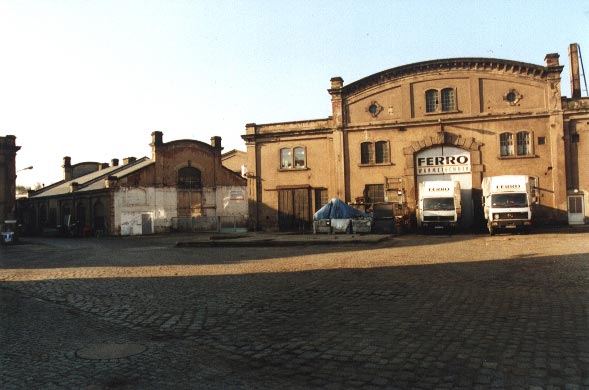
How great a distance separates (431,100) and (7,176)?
100 ft

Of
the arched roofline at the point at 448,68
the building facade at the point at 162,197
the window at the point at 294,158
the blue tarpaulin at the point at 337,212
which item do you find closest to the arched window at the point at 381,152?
the arched roofline at the point at 448,68

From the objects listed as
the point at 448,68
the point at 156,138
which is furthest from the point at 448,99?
the point at 156,138

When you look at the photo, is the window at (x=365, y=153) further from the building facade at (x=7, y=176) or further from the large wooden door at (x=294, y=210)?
the building facade at (x=7, y=176)

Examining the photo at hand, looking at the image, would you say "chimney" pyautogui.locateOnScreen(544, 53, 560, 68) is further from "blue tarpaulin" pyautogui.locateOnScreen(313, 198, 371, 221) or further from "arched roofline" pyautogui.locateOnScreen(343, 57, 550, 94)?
"blue tarpaulin" pyautogui.locateOnScreen(313, 198, 371, 221)

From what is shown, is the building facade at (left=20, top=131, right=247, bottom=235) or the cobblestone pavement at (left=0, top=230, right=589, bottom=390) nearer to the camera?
the cobblestone pavement at (left=0, top=230, right=589, bottom=390)

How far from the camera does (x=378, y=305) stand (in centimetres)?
796

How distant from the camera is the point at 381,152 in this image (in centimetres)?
3462

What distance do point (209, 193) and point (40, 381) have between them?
39.1m

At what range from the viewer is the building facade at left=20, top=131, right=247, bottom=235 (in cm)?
3906

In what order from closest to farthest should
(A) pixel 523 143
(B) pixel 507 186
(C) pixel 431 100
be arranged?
(B) pixel 507 186 → (A) pixel 523 143 → (C) pixel 431 100

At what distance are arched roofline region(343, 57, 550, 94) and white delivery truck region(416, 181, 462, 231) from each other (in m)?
9.67

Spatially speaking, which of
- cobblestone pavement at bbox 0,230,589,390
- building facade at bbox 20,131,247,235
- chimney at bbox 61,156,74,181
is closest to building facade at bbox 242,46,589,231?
building facade at bbox 20,131,247,235

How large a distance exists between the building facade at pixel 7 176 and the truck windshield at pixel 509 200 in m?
31.4

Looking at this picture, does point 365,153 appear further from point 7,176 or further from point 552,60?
point 7,176
